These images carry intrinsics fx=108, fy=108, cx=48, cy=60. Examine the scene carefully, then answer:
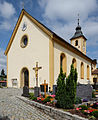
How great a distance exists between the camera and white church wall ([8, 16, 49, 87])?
1232cm

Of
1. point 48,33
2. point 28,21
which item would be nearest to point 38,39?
point 48,33

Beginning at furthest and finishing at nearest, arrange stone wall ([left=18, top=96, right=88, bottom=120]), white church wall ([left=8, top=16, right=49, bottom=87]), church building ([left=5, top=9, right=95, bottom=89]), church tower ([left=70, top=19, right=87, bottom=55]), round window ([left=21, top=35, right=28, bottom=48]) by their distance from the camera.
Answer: church tower ([left=70, top=19, right=87, bottom=55]) < round window ([left=21, top=35, right=28, bottom=48]) < white church wall ([left=8, top=16, right=49, bottom=87]) < church building ([left=5, top=9, right=95, bottom=89]) < stone wall ([left=18, top=96, right=88, bottom=120])

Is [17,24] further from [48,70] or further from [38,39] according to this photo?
[48,70]

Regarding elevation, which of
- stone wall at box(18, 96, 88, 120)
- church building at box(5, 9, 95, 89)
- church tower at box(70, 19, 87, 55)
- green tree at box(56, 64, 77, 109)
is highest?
church tower at box(70, 19, 87, 55)

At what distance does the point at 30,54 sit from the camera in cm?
1396

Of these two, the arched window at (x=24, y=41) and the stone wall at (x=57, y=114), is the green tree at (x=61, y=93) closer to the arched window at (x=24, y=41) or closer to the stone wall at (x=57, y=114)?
the stone wall at (x=57, y=114)

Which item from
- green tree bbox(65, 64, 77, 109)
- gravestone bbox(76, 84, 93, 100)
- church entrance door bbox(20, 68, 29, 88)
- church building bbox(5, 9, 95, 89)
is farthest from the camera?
church entrance door bbox(20, 68, 29, 88)

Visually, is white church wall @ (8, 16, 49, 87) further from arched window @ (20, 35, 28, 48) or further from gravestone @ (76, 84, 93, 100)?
gravestone @ (76, 84, 93, 100)

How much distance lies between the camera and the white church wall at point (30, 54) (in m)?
12.3

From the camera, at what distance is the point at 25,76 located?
593 inches

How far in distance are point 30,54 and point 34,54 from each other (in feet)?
2.49

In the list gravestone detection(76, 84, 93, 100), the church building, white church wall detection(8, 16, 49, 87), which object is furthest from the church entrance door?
gravestone detection(76, 84, 93, 100)

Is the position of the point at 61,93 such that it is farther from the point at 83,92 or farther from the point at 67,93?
the point at 83,92

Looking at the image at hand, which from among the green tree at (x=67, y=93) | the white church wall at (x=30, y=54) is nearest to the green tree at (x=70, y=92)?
the green tree at (x=67, y=93)
